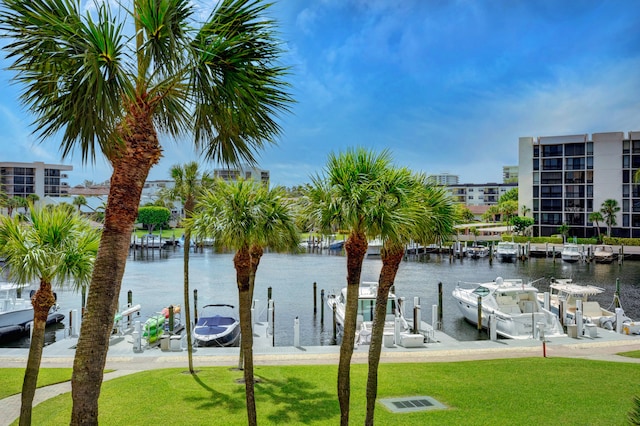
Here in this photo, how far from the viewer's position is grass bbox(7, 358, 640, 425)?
11.8m

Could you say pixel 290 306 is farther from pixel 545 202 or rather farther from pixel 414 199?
pixel 545 202

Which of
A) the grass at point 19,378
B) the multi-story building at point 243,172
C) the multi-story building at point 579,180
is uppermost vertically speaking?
the multi-story building at point 579,180

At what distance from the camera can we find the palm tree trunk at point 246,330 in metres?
10.3

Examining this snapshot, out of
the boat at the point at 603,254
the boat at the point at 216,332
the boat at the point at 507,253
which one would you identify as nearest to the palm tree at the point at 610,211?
the boat at the point at 603,254

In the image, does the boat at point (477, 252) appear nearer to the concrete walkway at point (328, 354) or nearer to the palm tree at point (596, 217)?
the palm tree at point (596, 217)

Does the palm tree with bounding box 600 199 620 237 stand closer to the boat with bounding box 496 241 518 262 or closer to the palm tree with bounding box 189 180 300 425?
the boat with bounding box 496 241 518 262

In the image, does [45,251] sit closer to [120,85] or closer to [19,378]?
[120,85]

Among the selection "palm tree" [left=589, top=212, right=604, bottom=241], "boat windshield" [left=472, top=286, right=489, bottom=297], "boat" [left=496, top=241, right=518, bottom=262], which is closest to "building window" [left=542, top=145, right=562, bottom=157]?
"palm tree" [left=589, top=212, right=604, bottom=241]

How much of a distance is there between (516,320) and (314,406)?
51.3 feet

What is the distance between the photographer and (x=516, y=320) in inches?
974

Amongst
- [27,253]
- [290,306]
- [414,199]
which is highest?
[414,199]

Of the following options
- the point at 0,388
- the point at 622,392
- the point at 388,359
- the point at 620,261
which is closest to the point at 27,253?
the point at 0,388

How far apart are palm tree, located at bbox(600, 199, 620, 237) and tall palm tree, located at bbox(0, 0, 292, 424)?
8962cm

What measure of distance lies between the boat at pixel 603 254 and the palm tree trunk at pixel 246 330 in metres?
70.3
